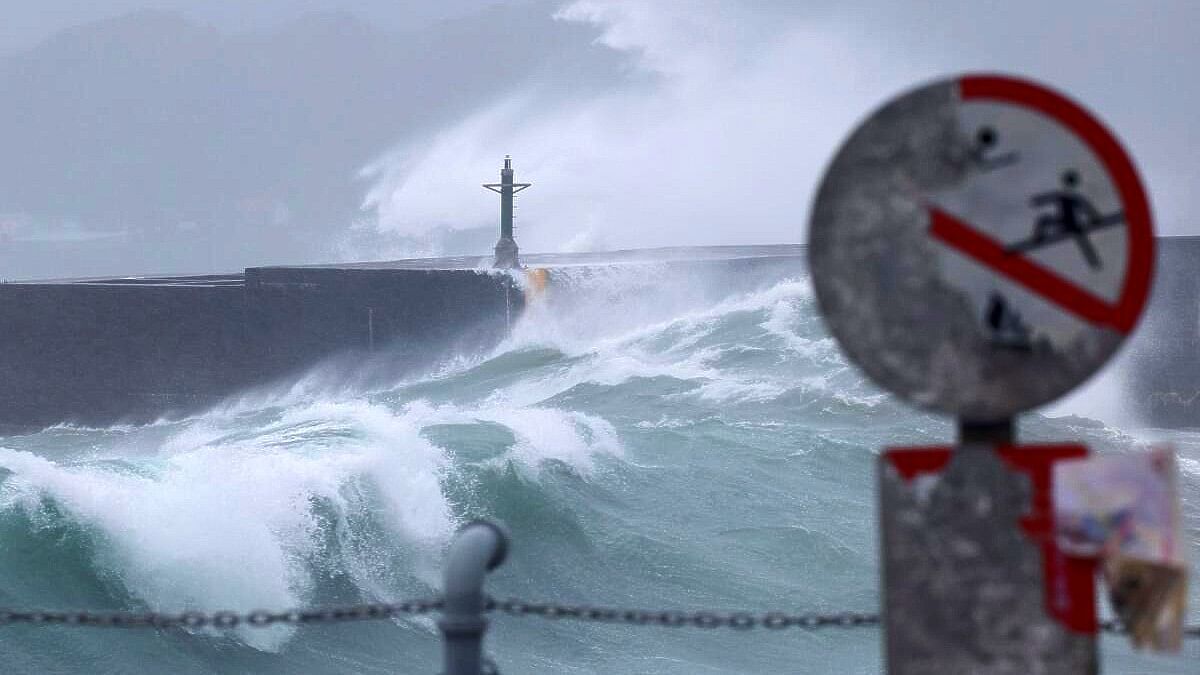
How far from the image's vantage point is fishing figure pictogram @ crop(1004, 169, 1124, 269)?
1.80m

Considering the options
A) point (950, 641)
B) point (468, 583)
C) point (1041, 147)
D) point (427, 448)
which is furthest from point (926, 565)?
point (427, 448)

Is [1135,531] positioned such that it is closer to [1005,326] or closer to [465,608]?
[1005,326]

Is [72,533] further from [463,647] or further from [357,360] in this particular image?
[357,360]

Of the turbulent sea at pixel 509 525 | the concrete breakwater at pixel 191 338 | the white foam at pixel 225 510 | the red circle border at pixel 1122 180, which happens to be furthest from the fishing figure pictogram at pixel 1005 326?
the concrete breakwater at pixel 191 338

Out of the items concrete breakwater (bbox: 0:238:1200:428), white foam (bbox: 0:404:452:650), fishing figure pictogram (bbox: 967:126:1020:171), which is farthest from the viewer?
concrete breakwater (bbox: 0:238:1200:428)

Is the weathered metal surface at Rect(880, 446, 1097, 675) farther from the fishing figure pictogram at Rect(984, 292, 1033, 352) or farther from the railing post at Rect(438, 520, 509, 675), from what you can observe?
the railing post at Rect(438, 520, 509, 675)

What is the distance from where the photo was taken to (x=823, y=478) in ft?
51.9

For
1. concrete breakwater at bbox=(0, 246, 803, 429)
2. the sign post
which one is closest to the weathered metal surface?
the sign post

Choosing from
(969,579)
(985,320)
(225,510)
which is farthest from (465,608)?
(225,510)

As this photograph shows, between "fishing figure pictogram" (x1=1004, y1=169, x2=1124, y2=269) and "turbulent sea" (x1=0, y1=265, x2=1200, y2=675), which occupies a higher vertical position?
"fishing figure pictogram" (x1=1004, y1=169, x2=1124, y2=269)

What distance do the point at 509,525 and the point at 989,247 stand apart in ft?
36.9

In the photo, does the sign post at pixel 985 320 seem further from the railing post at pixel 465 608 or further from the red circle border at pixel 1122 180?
the railing post at pixel 465 608

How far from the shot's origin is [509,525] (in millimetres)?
12812

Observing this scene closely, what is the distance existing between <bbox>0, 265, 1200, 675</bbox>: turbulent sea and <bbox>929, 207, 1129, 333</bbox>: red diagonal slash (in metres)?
6.83
